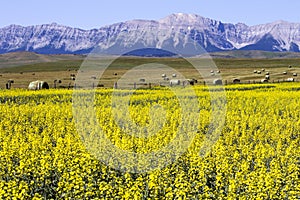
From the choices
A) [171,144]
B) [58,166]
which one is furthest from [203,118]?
[58,166]

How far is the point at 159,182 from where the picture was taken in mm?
11375

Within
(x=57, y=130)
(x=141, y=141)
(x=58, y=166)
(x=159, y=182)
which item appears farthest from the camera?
(x=57, y=130)

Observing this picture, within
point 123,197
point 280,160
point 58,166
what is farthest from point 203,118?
point 123,197

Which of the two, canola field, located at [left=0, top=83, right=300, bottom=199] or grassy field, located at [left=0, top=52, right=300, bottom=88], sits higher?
grassy field, located at [left=0, top=52, right=300, bottom=88]

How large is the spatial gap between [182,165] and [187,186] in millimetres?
4154

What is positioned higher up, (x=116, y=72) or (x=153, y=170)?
(x=116, y=72)

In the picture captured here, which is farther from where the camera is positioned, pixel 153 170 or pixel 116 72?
pixel 116 72

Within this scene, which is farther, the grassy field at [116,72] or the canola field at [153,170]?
the grassy field at [116,72]

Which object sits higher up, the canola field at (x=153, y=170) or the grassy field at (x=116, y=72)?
the grassy field at (x=116, y=72)

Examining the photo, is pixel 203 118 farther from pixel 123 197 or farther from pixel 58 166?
pixel 123 197

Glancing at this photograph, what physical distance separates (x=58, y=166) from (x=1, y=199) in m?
2.77

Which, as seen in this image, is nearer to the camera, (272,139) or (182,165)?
(182,165)

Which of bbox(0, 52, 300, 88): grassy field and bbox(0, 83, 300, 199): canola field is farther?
bbox(0, 52, 300, 88): grassy field

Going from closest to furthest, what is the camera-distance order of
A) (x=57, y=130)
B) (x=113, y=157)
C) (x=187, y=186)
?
(x=187, y=186) < (x=113, y=157) < (x=57, y=130)
